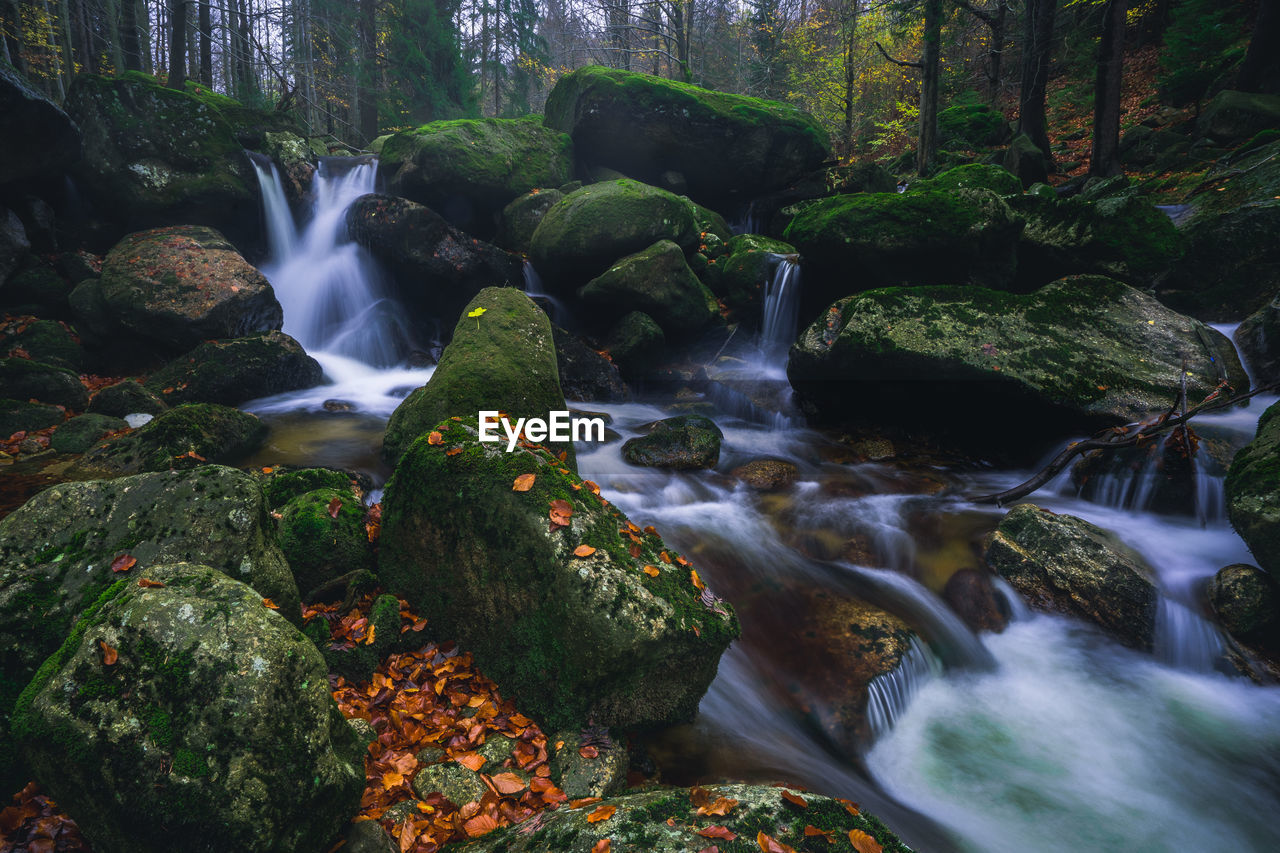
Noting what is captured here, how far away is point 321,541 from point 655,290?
7936mm

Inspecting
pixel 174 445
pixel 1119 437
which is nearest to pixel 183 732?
pixel 174 445

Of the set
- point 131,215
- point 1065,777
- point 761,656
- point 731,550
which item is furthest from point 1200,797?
point 131,215

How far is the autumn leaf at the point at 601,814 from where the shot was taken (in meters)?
2.04

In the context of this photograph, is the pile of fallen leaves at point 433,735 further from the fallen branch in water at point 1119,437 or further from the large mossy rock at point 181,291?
the large mossy rock at point 181,291

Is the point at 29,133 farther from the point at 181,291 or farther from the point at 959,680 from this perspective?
the point at 959,680

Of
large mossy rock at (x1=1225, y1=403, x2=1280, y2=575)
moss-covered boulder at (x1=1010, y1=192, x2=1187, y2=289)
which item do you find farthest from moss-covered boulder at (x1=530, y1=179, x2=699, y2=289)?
large mossy rock at (x1=1225, y1=403, x2=1280, y2=575)

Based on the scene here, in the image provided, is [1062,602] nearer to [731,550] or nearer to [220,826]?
[731,550]

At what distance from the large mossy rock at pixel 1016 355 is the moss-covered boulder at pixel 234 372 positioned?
8201 mm

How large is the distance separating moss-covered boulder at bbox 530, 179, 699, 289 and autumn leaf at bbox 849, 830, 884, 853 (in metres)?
10.3

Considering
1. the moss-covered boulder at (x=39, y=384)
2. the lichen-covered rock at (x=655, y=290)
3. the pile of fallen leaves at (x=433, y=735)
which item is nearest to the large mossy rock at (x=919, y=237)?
the lichen-covered rock at (x=655, y=290)

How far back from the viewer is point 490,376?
584cm

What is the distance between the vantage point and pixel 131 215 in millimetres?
10508

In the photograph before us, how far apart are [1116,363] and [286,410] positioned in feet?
36.7

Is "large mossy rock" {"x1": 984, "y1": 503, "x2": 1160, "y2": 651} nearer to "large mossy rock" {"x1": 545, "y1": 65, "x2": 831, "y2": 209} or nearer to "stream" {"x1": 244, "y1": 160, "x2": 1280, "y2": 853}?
"stream" {"x1": 244, "y1": 160, "x2": 1280, "y2": 853}
